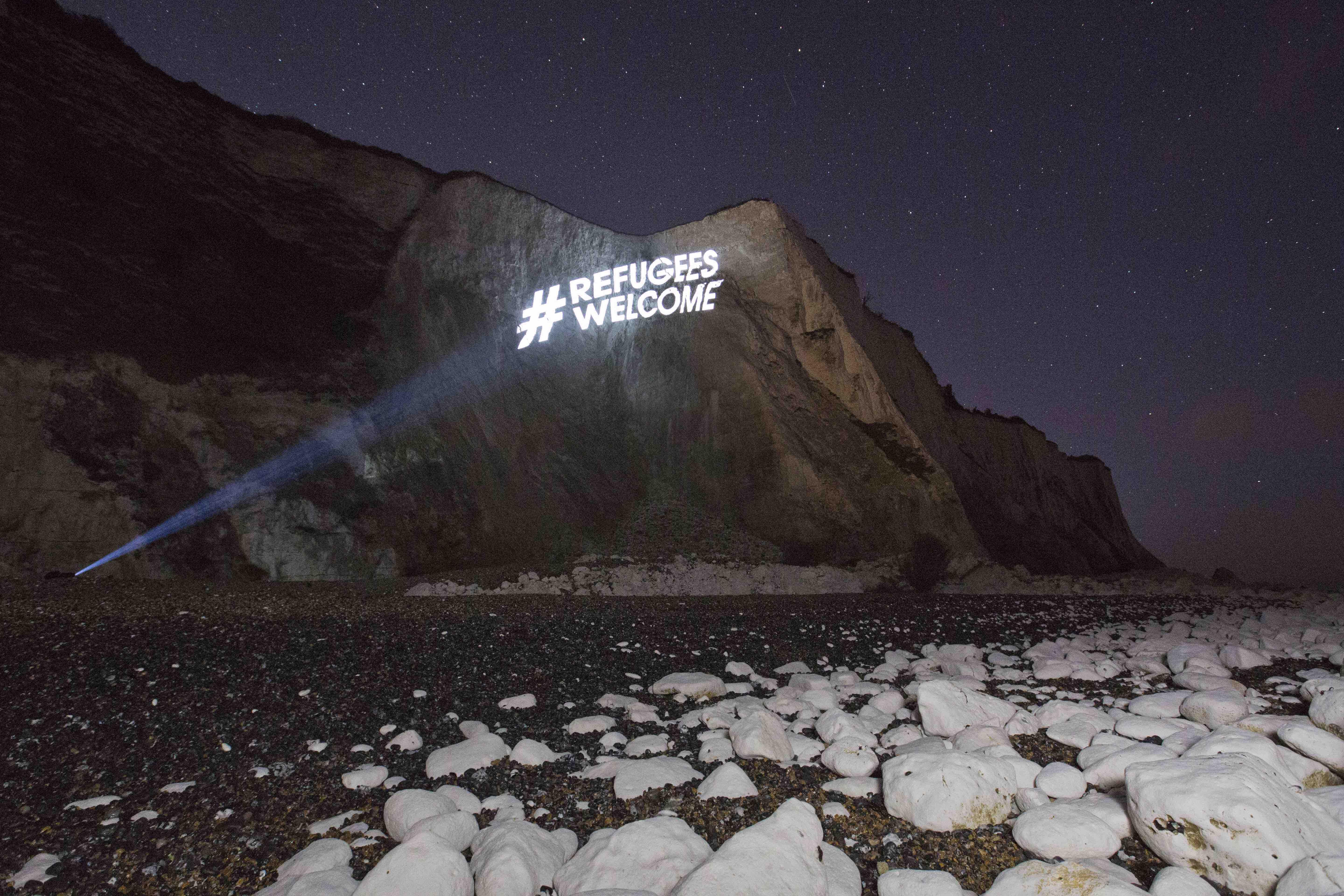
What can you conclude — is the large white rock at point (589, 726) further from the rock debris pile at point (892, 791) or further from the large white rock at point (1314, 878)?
the large white rock at point (1314, 878)

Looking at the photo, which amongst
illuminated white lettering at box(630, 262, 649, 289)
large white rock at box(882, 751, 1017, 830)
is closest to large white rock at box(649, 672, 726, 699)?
large white rock at box(882, 751, 1017, 830)

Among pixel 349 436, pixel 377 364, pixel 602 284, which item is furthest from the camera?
pixel 602 284

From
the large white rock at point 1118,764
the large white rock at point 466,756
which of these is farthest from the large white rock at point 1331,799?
the large white rock at point 466,756

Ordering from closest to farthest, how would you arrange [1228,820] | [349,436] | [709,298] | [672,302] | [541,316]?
1. [1228,820]
2. [349,436]
3. [541,316]
4. [709,298]
5. [672,302]

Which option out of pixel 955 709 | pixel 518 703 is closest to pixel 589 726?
pixel 518 703

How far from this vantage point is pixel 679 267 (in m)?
16.6

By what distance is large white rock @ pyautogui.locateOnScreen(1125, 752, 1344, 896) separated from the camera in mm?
1890

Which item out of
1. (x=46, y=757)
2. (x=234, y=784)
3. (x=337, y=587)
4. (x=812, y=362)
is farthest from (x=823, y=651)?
(x=812, y=362)

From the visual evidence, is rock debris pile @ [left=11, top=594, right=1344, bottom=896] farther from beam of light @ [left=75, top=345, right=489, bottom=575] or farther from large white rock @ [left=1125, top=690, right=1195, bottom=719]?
beam of light @ [left=75, top=345, right=489, bottom=575]

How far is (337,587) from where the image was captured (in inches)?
348

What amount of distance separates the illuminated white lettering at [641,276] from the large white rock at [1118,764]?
15263 millimetres

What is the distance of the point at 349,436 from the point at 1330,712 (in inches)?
492

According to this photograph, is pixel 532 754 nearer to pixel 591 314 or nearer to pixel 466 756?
pixel 466 756

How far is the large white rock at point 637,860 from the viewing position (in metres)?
1.85
